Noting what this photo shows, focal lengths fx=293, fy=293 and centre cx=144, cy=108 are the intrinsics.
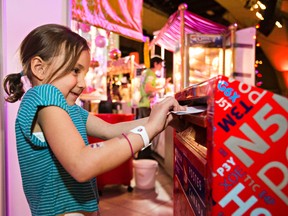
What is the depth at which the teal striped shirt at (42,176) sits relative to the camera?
83cm

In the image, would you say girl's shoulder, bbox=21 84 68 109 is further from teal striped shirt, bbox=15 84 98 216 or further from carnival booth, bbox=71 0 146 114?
carnival booth, bbox=71 0 146 114

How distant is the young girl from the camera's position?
2.50ft

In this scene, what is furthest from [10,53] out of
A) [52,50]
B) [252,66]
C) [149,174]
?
[252,66]

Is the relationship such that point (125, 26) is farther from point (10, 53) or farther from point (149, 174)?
point (149, 174)

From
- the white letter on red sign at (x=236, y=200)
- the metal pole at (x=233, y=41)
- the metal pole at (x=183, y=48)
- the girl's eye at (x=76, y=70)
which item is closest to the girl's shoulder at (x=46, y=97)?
the girl's eye at (x=76, y=70)

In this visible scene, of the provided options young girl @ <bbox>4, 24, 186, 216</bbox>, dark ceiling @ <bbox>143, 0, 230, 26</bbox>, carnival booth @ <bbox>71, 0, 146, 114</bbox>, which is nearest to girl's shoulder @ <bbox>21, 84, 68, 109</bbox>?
young girl @ <bbox>4, 24, 186, 216</bbox>

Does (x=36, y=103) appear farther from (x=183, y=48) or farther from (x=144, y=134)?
(x=183, y=48)

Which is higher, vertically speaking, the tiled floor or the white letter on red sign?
the white letter on red sign

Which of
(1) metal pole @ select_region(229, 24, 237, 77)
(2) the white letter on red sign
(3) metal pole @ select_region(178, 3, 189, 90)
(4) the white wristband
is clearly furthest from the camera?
(1) metal pole @ select_region(229, 24, 237, 77)

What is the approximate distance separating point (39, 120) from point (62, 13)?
1033 millimetres

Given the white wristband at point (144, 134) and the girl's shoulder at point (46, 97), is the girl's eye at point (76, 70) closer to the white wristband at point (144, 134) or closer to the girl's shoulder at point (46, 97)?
the girl's shoulder at point (46, 97)

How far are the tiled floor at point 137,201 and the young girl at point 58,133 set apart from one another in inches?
73.0

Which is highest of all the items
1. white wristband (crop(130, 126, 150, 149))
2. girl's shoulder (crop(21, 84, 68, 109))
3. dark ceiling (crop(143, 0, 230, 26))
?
dark ceiling (crop(143, 0, 230, 26))

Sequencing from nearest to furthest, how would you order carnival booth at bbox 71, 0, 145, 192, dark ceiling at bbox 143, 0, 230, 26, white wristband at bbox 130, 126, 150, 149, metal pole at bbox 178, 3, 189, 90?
white wristband at bbox 130, 126, 150, 149, carnival booth at bbox 71, 0, 145, 192, metal pole at bbox 178, 3, 189, 90, dark ceiling at bbox 143, 0, 230, 26
